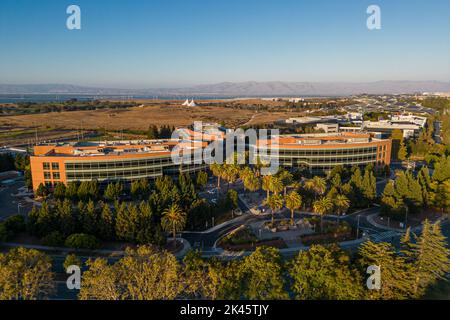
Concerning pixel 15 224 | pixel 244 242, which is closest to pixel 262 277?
pixel 244 242

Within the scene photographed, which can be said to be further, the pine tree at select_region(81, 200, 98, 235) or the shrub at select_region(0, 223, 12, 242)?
the pine tree at select_region(81, 200, 98, 235)

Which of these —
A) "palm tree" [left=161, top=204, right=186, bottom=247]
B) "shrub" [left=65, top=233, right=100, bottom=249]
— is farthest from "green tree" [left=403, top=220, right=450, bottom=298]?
"shrub" [left=65, top=233, right=100, bottom=249]

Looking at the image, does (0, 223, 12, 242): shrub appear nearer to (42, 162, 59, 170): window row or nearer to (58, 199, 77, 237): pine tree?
(58, 199, 77, 237): pine tree

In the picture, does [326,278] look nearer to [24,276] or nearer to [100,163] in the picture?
[24,276]

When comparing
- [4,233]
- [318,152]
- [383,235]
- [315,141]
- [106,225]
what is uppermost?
[315,141]

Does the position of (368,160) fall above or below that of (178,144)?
below
